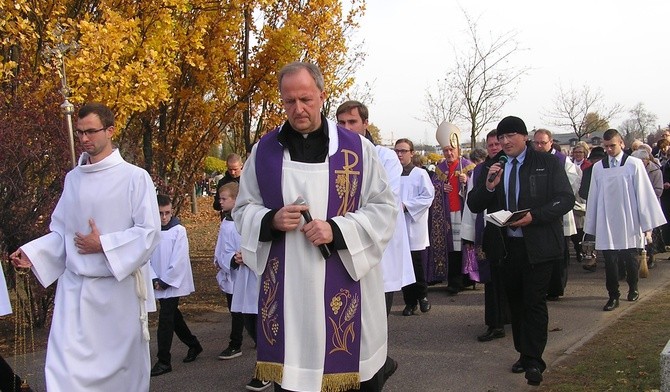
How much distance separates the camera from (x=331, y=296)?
3.82 metres

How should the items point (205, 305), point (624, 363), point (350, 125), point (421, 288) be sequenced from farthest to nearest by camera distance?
point (205, 305) < point (421, 288) < point (624, 363) < point (350, 125)

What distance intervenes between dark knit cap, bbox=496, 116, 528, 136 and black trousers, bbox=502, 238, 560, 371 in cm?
92

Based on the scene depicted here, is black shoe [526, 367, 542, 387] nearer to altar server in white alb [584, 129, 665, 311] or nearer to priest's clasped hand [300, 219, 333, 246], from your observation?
priest's clasped hand [300, 219, 333, 246]

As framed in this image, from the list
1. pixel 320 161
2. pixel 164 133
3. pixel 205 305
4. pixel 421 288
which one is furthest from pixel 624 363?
pixel 164 133

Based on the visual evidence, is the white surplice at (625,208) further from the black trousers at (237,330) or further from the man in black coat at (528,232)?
the black trousers at (237,330)

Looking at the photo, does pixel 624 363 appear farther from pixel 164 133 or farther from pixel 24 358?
pixel 164 133

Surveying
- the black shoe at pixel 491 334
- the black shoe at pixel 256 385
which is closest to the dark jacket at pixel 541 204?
the black shoe at pixel 491 334

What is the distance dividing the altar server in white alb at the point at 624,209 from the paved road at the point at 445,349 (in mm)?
643

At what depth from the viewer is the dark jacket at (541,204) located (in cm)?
583

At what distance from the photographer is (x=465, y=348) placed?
23.6 feet

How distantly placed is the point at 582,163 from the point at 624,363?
25.1 feet

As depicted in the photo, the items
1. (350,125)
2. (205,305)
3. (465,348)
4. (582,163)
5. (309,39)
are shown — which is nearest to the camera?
(350,125)

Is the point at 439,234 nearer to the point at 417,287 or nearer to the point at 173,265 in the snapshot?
the point at 417,287

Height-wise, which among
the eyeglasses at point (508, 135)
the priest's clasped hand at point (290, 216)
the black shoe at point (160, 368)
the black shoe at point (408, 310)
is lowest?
the black shoe at point (160, 368)
